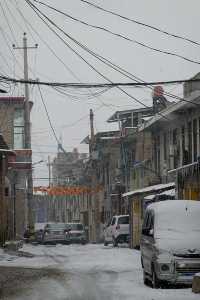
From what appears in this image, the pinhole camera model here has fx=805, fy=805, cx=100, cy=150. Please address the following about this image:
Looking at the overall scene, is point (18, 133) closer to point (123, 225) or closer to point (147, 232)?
point (123, 225)

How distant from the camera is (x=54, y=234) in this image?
5206 centimetres

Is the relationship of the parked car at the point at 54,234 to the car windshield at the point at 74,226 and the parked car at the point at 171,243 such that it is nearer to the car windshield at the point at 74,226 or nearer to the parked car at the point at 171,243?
the car windshield at the point at 74,226

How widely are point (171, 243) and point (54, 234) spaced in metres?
34.7

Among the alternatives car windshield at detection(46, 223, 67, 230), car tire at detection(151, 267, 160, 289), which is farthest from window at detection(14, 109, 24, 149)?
car tire at detection(151, 267, 160, 289)

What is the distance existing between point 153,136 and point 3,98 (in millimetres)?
23469

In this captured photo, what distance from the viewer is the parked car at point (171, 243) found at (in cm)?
1745

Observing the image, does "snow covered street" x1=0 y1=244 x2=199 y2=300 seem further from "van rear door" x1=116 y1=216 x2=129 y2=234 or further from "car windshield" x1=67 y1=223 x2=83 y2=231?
"car windshield" x1=67 y1=223 x2=83 y2=231

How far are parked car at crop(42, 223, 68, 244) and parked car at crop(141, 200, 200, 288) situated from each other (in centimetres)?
3191

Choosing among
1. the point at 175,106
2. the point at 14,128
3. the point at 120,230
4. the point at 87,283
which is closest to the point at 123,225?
the point at 120,230

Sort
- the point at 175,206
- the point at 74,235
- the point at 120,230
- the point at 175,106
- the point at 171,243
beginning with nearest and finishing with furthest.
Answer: the point at 171,243 < the point at 175,206 < the point at 175,106 < the point at 120,230 < the point at 74,235

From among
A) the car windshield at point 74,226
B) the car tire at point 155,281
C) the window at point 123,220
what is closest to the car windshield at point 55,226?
the car windshield at point 74,226

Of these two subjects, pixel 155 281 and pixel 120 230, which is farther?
pixel 120 230

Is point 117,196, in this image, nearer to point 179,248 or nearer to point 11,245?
point 11,245

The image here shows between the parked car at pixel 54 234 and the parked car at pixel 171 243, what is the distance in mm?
31915
